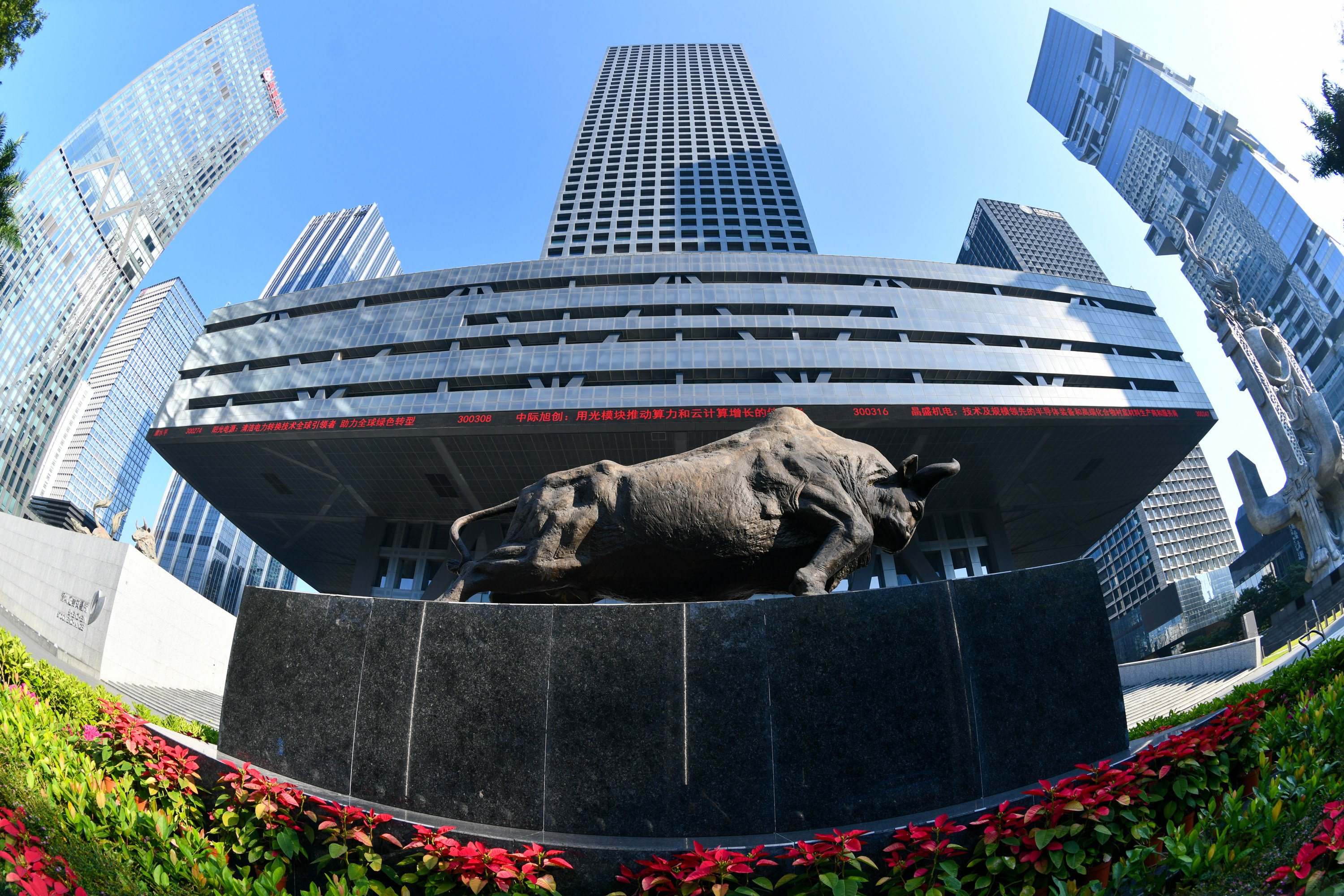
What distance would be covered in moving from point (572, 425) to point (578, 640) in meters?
32.9

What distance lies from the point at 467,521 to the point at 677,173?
259 feet

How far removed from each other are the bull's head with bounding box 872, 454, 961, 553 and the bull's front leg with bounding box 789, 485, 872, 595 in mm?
288

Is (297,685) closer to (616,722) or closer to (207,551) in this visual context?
(616,722)

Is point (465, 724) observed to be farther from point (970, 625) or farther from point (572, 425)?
point (572, 425)

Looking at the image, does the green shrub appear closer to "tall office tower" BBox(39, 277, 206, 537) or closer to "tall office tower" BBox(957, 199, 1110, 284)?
"tall office tower" BBox(39, 277, 206, 537)

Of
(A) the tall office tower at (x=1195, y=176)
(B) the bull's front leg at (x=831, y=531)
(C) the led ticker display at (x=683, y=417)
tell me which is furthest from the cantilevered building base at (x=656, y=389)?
(B) the bull's front leg at (x=831, y=531)

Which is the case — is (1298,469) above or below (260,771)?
above

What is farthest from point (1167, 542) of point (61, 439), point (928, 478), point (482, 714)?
point (61, 439)

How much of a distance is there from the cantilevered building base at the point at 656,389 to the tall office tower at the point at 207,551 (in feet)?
322

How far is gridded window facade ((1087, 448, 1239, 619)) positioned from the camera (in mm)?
96500

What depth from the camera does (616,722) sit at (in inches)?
193

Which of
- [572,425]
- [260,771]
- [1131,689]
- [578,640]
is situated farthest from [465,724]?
[572,425]

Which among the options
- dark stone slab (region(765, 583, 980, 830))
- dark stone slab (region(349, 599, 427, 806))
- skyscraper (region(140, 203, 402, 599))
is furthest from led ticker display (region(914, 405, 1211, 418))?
skyscraper (region(140, 203, 402, 599))

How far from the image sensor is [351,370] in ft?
135
